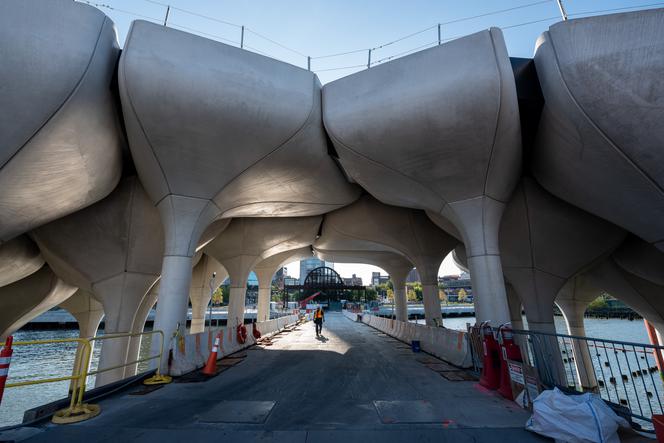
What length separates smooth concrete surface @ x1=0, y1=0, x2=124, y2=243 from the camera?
7902mm

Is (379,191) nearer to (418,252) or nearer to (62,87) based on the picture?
(418,252)

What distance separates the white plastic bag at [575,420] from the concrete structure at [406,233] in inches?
664

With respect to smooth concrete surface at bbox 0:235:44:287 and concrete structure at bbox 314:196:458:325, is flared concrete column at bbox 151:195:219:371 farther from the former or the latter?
concrete structure at bbox 314:196:458:325

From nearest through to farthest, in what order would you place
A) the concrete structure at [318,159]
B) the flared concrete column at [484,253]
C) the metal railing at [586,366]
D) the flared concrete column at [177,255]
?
the metal railing at [586,366], the concrete structure at [318,159], the flared concrete column at [177,255], the flared concrete column at [484,253]

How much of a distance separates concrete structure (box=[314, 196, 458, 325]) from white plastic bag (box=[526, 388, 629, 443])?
55.3 feet

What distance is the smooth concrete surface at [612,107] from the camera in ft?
26.1

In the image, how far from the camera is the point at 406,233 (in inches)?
859

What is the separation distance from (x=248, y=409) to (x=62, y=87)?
10241 millimetres

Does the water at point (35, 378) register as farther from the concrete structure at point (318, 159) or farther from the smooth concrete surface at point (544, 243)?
the smooth concrete surface at point (544, 243)

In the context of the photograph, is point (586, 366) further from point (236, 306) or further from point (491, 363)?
point (236, 306)

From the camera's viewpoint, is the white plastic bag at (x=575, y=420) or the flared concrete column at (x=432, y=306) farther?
the flared concrete column at (x=432, y=306)

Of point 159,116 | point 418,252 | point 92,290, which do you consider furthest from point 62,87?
point 418,252

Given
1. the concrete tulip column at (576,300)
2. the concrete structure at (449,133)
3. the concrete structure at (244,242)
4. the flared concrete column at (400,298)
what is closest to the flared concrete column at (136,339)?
the concrete structure at (244,242)

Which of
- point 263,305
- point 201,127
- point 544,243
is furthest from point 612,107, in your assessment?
point 263,305
